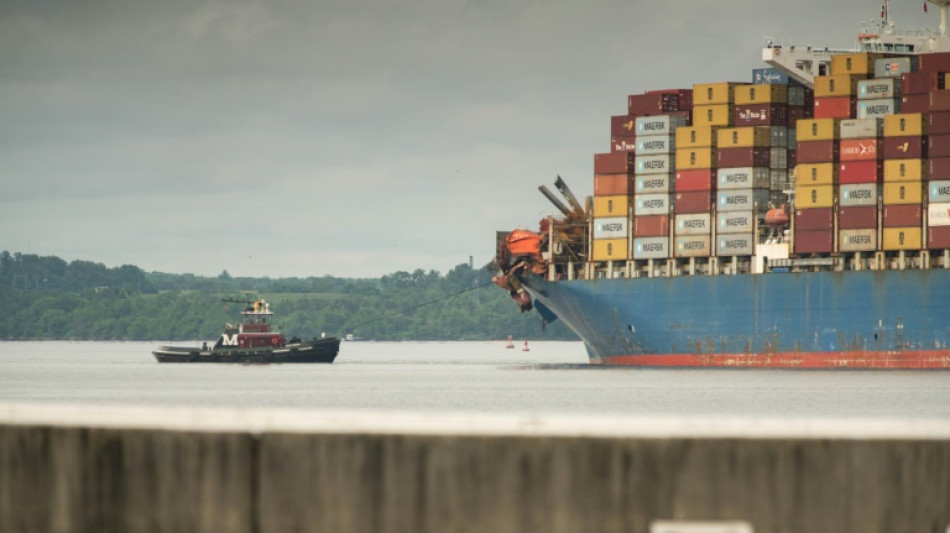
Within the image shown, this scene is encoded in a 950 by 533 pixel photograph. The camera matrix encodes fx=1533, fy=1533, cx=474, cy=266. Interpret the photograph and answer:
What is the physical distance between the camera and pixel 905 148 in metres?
77.4

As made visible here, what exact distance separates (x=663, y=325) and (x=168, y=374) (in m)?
31.3

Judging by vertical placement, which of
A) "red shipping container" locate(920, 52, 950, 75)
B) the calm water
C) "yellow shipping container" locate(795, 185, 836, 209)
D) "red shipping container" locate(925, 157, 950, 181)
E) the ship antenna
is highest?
the ship antenna

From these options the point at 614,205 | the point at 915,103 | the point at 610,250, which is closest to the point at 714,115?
the point at 614,205

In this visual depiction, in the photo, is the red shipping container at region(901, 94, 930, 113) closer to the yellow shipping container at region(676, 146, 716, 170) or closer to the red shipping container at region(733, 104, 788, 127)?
the red shipping container at region(733, 104, 788, 127)

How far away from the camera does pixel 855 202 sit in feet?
257

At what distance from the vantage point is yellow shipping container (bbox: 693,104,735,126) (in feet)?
278

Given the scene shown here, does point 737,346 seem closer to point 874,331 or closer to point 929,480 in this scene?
point 874,331

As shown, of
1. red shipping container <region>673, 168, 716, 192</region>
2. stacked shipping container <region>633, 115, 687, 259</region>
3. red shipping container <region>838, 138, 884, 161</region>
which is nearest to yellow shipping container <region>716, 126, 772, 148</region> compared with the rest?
red shipping container <region>673, 168, 716, 192</region>

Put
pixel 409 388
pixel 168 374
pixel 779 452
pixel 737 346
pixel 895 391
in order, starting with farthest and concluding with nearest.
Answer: pixel 168 374 → pixel 737 346 → pixel 409 388 → pixel 895 391 → pixel 779 452

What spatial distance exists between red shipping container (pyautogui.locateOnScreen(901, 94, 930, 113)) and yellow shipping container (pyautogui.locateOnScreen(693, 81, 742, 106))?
33.5 feet

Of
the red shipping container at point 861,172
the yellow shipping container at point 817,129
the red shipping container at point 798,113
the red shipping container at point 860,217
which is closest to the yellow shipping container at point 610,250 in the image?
the red shipping container at point 798,113

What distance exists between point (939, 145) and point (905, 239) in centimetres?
496

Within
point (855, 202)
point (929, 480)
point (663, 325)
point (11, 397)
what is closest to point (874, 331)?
point (855, 202)

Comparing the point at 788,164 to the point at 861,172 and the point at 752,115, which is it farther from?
the point at 861,172
